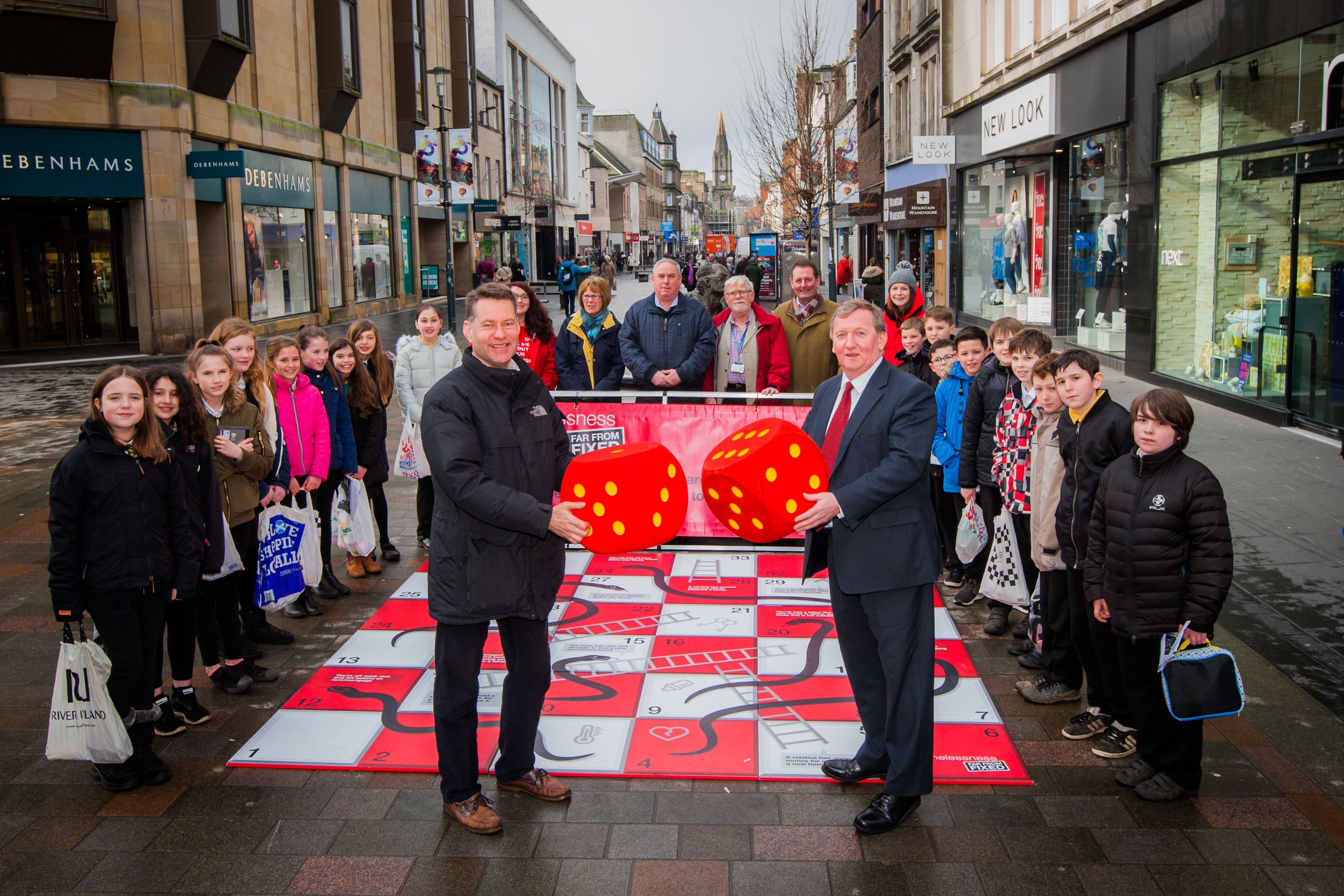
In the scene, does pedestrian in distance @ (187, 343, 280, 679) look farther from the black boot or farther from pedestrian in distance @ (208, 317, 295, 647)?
the black boot

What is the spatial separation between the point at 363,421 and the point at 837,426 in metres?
4.43

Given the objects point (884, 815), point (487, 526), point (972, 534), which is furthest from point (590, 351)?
point (884, 815)

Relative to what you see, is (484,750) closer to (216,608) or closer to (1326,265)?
(216,608)

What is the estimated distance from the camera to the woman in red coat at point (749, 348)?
27.4ft

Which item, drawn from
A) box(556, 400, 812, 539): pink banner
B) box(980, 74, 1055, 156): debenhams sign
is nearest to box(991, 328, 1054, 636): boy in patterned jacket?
box(556, 400, 812, 539): pink banner

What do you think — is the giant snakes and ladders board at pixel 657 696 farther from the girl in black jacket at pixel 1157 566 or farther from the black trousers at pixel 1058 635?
the girl in black jacket at pixel 1157 566

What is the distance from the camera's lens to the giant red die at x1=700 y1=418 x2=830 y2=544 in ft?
13.0

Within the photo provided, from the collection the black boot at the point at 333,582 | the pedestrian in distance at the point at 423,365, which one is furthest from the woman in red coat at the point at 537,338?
the black boot at the point at 333,582

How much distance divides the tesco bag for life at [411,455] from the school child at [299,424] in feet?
4.47

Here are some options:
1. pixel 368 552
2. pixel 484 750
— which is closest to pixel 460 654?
pixel 484 750

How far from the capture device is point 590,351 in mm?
9016

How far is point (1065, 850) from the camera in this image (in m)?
4.03

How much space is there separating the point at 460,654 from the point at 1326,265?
10.5 metres

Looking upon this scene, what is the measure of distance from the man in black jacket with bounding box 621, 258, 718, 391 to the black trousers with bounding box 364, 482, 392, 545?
2.19 metres
